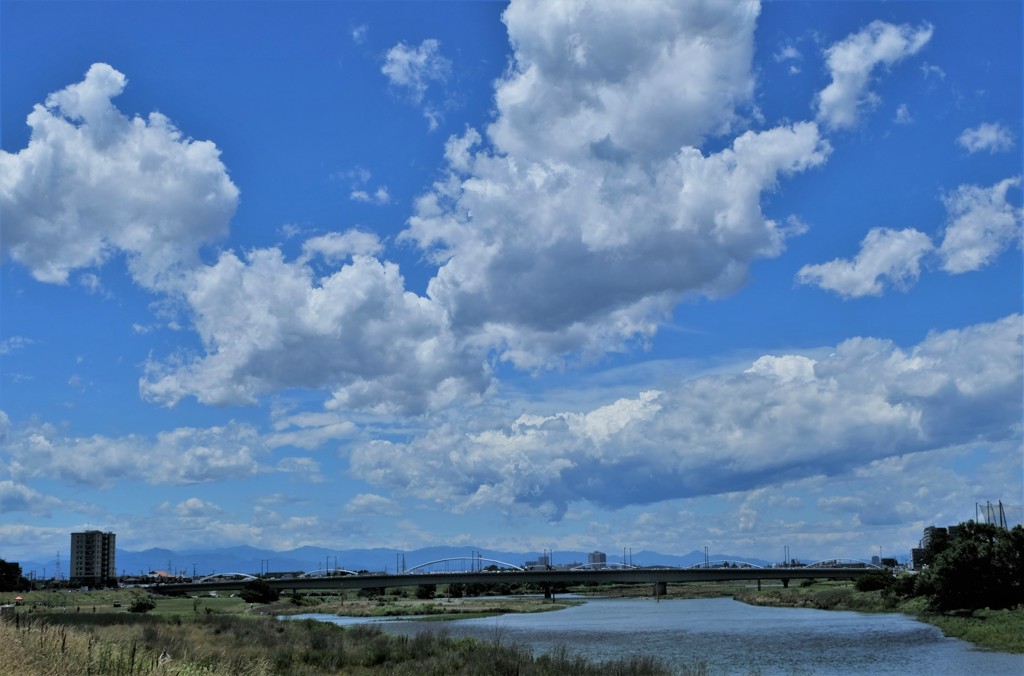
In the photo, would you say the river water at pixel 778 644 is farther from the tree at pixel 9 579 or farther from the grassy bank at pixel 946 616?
the tree at pixel 9 579

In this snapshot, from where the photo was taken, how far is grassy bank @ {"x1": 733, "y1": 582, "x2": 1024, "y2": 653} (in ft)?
207

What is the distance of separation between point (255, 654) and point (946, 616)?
72915 millimetres

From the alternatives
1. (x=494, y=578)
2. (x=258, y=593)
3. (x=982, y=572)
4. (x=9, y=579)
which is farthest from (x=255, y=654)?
(x=9, y=579)

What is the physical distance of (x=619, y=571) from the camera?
179125 mm

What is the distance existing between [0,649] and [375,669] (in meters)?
20.5

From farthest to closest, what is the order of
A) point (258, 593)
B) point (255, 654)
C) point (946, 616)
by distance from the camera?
point (258, 593)
point (946, 616)
point (255, 654)

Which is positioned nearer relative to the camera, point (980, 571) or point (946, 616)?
point (980, 571)

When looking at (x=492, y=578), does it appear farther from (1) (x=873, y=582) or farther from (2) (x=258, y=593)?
(1) (x=873, y=582)

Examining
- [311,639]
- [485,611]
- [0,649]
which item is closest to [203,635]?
[311,639]

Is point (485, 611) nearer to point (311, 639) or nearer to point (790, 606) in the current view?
point (790, 606)

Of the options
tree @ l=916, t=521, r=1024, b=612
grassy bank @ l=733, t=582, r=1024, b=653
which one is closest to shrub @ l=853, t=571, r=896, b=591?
grassy bank @ l=733, t=582, r=1024, b=653

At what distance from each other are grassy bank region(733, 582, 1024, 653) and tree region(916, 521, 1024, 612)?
185 cm

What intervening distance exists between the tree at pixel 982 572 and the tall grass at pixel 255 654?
58424mm

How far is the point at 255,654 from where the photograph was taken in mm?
41250
